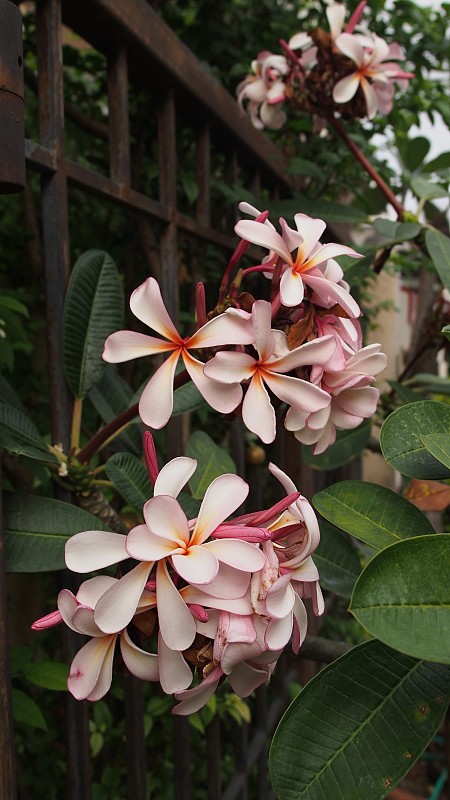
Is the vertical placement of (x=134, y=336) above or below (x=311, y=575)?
above

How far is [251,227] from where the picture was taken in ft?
1.87

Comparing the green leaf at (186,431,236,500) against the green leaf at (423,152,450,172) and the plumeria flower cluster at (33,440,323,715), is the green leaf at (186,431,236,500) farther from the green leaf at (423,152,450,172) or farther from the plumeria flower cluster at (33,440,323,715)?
the green leaf at (423,152,450,172)

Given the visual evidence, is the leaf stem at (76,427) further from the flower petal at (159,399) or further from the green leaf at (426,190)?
the green leaf at (426,190)

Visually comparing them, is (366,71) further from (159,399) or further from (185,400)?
(159,399)

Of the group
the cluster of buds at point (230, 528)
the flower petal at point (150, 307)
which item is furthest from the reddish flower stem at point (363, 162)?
the flower petal at point (150, 307)

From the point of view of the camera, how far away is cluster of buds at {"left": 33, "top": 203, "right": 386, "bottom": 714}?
1.49ft

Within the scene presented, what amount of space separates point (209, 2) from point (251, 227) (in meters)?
1.65

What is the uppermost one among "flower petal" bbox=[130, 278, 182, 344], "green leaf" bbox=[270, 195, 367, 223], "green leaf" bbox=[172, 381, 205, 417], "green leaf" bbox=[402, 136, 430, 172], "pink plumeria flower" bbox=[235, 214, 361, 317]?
"green leaf" bbox=[402, 136, 430, 172]

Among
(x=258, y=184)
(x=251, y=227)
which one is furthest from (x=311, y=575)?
(x=258, y=184)

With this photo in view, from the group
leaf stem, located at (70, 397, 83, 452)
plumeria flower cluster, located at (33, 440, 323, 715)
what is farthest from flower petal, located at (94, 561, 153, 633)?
leaf stem, located at (70, 397, 83, 452)

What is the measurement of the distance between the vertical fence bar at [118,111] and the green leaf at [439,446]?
1.91 ft

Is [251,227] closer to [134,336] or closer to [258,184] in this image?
[134,336]

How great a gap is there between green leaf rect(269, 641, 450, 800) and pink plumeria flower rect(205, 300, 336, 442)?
0.66ft

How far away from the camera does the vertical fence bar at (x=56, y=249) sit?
0.78 meters
